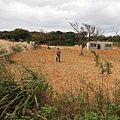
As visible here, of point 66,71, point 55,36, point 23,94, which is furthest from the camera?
point 55,36

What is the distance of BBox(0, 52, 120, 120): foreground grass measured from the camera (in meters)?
3.31

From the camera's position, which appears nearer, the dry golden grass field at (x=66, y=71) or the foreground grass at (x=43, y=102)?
the foreground grass at (x=43, y=102)

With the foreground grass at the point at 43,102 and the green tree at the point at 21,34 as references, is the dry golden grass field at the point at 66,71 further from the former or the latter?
the green tree at the point at 21,34

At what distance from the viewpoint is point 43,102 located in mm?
3801

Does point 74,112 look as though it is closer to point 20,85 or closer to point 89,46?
point 20,85

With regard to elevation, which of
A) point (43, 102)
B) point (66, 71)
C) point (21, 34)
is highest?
point (21, 34)

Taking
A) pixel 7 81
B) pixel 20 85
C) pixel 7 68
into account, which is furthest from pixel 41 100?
pixel 7 68

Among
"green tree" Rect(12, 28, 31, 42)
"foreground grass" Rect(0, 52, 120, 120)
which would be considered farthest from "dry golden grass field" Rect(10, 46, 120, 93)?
"green tree" Rect(12, 28, 31, 42)

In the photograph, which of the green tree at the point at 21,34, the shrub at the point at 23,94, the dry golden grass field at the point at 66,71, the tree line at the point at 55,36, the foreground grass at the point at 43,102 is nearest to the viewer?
the foreground grass at the point at 43,102

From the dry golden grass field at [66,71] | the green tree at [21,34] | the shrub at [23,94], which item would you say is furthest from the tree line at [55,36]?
the shrub at [23,94]

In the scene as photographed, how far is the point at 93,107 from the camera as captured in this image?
3.49 meters

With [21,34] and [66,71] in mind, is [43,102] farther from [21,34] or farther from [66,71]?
[21,34]

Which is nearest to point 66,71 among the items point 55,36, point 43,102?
point 43,102

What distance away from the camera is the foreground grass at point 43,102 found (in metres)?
3.31
